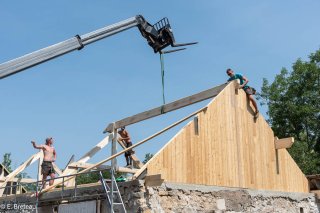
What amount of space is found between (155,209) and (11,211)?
4.23 metres

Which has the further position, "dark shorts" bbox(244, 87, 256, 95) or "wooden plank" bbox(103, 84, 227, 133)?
"dark shorts" bbox(244, 87, 256, 95)

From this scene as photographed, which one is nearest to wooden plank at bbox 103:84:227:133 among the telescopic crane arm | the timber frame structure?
the timber frame structure

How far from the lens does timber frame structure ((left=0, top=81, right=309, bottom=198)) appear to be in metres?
9.32

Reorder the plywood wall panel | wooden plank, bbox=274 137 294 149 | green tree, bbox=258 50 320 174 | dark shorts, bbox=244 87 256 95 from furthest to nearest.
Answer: green tree, bbox=258 50 320 174
wooden plank, bbox=274 137 294 149
dark shorts, bbox=244 87 256 95
the plywood wall panel

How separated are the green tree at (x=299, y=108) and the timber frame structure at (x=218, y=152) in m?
15.1

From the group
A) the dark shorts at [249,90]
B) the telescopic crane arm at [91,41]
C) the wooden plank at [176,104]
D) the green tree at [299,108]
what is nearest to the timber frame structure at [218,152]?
the wooden plank at [176,104]

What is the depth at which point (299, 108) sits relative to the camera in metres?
27.8

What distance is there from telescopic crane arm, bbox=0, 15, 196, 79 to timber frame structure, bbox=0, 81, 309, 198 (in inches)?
92.9

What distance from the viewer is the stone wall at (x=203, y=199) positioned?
28.1 feet

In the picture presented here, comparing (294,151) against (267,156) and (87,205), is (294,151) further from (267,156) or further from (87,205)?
(87,205)

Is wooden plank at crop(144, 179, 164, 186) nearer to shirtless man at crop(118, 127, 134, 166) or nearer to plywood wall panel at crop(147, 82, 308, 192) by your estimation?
plywood wall panel at crop(147, 82, 308, 192)

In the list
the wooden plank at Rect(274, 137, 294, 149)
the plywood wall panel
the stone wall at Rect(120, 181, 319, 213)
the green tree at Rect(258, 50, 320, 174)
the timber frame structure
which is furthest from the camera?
the green tree at Rect(258, 50, 320, 174)

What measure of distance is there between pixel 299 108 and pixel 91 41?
64.1 feet

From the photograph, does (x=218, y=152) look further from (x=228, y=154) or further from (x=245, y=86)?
(x=245, y=86)
